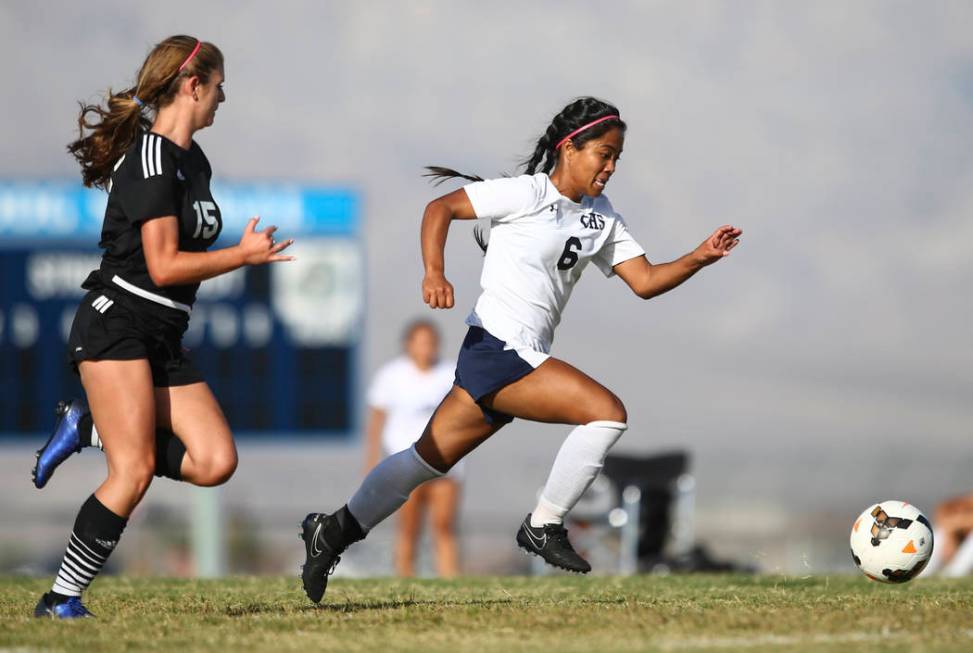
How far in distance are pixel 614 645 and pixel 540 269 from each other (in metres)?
1.94

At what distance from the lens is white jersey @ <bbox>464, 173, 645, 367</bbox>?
635cm

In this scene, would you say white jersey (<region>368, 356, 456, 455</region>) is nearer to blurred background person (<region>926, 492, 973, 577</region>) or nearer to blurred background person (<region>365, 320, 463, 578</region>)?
blurred background person (<region>365, 320, 463, 578</region>)

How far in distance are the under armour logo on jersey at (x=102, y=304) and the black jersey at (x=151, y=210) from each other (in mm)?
64

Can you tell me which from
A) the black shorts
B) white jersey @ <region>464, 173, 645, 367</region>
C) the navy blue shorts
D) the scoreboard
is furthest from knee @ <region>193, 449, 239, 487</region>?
the scoreboard

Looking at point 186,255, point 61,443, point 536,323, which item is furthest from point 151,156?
point 536,323

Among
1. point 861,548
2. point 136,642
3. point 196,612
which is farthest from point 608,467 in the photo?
point 136,642

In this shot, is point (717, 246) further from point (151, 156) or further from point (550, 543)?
point (151, 156)

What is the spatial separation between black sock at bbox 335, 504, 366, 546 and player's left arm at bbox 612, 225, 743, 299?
1.62 metres

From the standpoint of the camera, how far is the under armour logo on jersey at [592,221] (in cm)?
652

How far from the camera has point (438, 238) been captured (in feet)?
20.2

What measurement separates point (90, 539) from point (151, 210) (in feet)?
4.18

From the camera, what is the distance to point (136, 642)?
514cm

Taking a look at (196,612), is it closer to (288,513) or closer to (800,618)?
(800,618)

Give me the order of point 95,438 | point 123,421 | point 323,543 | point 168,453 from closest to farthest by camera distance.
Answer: point 123,421 → point 168,453 → point 95,438 → point 323,543
